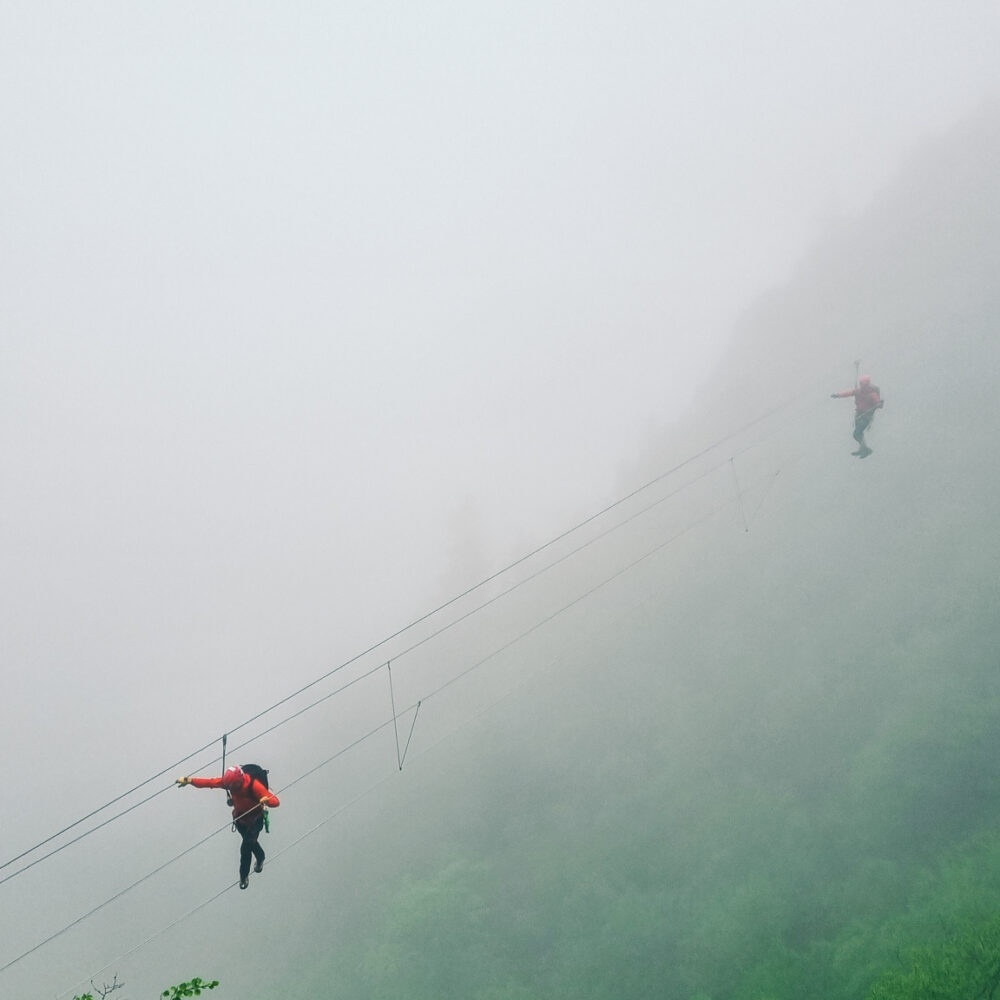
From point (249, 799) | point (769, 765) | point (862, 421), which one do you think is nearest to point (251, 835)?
point (249, 799)

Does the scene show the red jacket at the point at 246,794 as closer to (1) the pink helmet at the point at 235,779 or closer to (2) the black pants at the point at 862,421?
(1) the pink helmet at the point at 235,779

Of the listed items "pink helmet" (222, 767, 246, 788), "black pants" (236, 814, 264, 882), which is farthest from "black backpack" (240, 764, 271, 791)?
"black pants" (236, 814, 264, 882)

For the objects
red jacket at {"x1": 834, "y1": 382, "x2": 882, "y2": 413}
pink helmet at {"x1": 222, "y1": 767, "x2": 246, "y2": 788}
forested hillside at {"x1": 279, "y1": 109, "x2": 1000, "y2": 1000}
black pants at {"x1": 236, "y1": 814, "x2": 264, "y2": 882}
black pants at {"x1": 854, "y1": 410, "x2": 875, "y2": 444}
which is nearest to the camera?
pink helmet at {"x1": 222, "y1": 767, "x2": 246, "y2": 788}

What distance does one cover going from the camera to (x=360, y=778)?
145ft

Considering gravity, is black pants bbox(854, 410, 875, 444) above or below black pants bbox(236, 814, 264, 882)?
above

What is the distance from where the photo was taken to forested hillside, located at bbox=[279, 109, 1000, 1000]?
2217cm

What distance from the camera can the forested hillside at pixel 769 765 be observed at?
22.2 metres

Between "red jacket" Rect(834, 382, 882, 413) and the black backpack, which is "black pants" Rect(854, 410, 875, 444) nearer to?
"red jacket" Rect(834, 382, 882, 413)

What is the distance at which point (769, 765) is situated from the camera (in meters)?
28.6

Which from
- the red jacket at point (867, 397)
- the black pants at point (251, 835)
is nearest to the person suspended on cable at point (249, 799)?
the black pants at point (251, 835)

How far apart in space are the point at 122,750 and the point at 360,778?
228ft

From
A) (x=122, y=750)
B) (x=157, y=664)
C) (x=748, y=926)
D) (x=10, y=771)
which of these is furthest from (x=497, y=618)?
(x=157, y=664)

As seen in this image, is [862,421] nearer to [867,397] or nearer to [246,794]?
[867,397]

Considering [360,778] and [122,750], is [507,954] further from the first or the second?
[122,750]
